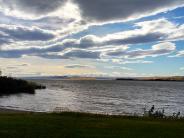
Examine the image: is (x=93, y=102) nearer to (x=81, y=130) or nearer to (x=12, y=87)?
(x=12, y=87)

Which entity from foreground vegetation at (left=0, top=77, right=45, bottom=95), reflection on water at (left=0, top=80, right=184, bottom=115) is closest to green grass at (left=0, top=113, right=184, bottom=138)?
reflection on water at (left=0, top=80, right=184, bottom=115)

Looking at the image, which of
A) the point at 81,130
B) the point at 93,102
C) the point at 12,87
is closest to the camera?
the point at 81,130

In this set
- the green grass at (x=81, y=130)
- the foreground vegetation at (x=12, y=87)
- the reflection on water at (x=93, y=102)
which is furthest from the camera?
the foreground vegetation at (x=12, y=87)

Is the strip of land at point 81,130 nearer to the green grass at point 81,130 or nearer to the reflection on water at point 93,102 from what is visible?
the green grass at point 81,130

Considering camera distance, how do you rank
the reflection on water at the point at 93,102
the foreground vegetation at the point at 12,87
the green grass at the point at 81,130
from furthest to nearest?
1. the foreground vegetation at the point at 12,87
2. the reflection on water at the point at 93,102
3. the green grass at the point at 81,130

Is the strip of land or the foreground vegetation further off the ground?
the foreground vegetation

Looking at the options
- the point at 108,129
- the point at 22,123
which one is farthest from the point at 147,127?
the point at 22,123

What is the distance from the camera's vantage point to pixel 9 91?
9275 centimetres

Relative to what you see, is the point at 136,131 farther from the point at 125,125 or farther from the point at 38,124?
the point at 38,124

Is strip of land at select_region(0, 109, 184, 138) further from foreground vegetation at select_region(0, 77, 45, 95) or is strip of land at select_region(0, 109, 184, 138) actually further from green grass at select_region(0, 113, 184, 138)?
foreground vegetation at select_region(0, 77, 45, 95)

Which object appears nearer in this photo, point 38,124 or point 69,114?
point 38,124

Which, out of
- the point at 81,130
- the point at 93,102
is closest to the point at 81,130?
the point at 81,130

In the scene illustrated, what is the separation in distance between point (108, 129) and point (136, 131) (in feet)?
4.90

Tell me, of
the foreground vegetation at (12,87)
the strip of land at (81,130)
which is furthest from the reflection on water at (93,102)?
the strip of land at (81,130)
